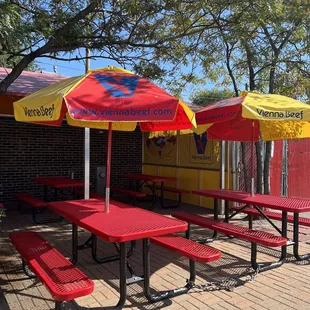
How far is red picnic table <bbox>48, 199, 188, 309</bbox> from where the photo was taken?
3.12m

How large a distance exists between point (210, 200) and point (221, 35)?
13.3 feet

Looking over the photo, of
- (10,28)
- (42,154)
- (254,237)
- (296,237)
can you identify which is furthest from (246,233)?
(42,154)

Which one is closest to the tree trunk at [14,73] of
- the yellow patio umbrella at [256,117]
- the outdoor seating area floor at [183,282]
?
the outdoor seating area floor at [183,282]

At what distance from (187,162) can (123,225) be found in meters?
6.25

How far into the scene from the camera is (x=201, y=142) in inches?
352

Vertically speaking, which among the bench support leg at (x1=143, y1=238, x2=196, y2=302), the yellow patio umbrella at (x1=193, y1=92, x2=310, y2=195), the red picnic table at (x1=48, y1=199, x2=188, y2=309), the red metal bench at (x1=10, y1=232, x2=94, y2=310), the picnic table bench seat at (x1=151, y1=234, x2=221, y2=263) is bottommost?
the bench support leg at (x1=143, y1=238, x2=196, y2=302)

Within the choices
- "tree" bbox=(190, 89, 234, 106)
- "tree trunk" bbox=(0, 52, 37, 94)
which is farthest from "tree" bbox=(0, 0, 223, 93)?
"tree" bbox=(190, 89, 234, 106)

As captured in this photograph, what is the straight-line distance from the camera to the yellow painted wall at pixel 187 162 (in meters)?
8.56

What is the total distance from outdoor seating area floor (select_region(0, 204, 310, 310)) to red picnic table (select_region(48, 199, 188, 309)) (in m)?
0.33

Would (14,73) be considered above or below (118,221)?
above

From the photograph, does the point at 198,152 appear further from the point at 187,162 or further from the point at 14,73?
the point at 14,73

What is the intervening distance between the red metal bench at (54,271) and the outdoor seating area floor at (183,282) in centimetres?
44

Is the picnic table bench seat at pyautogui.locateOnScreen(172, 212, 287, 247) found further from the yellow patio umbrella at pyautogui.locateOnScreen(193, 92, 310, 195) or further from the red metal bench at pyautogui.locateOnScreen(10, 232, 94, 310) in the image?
the red metal bench at pyautogui.locateOnScreen(10, 232, 94, 310)

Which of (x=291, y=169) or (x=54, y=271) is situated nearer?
(x=54, y=271)
